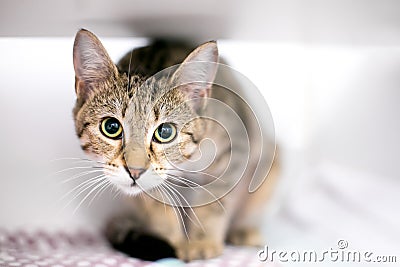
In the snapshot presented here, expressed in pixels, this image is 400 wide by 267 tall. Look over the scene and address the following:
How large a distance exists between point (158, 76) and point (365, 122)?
48 centimetres

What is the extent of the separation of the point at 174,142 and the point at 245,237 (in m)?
0.27

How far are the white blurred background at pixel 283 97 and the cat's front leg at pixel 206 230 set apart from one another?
0.11 m

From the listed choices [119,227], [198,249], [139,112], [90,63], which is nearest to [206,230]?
[198,249]

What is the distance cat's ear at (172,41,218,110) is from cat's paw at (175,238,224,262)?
28cm

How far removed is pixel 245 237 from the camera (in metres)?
1.04

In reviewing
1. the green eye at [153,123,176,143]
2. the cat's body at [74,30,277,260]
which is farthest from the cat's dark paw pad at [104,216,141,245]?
the green eye at [153,123,176,143]

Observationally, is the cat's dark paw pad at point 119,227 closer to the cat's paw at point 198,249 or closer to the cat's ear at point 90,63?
the cat's paw at point 198,249

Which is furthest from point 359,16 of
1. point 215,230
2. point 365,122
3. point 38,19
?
point 38,19

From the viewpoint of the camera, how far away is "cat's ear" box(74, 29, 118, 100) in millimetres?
936

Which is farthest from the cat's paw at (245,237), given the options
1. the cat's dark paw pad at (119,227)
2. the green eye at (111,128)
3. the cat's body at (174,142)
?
the green eye at (111,128)

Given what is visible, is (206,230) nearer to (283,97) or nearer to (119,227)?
(119,227)

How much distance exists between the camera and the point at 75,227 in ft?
3.39

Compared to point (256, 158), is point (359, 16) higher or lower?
higher

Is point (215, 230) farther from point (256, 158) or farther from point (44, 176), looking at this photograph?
point (44, 176)
